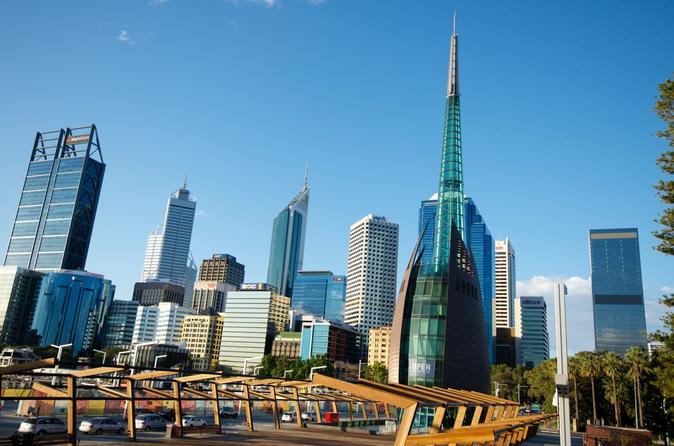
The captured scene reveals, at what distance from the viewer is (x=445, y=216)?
74.6 meters

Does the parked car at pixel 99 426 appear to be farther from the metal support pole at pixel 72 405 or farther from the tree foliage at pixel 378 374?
the tree foliage at pixel 378 374

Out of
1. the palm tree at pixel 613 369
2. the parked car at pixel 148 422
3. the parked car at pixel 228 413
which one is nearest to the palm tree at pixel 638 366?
the palm tree at pixel 613 369

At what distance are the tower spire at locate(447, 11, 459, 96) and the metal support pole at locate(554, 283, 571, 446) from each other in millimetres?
70810

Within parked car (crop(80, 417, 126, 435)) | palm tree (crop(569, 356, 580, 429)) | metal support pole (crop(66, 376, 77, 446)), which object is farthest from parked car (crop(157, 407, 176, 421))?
palm tree (crop(569, 356, 580, 429))

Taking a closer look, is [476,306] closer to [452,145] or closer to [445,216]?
[445,216]

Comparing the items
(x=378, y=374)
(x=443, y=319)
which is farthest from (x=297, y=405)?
(x=378, y=374)

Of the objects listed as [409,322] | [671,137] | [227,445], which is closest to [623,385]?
[409,322]

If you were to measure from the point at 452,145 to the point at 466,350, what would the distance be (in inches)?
1147

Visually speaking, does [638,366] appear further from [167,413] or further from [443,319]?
[167,413]

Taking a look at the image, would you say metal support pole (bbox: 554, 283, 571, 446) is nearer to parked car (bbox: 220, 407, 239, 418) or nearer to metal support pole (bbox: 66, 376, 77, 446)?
metal support pole (bbox: 66, 376, 77, 446)

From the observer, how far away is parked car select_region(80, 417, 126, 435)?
2898cm

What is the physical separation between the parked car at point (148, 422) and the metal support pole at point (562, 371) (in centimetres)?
2623

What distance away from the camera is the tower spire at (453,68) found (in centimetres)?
8306

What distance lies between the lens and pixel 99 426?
96.2ft
